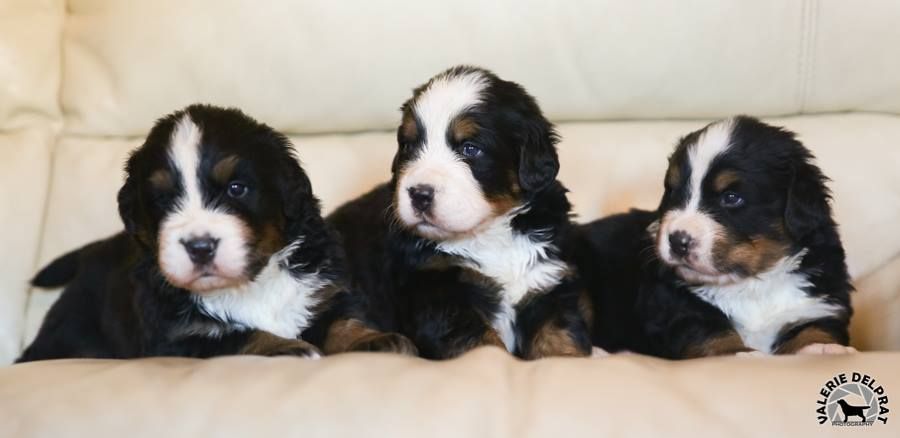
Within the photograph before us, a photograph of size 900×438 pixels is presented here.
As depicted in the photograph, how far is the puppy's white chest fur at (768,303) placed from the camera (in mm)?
2754

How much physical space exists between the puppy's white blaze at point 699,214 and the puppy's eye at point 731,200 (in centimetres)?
6

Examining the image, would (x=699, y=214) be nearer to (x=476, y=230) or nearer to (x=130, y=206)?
(x=476, y=230)

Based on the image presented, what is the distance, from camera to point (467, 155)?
2693 millimetres

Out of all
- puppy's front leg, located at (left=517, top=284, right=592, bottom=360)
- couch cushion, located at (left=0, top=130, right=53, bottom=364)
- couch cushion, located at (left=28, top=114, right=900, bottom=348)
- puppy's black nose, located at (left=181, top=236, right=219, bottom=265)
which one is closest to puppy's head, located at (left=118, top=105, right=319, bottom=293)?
puppy's black nose, located at (left=181, top=236, right=219, bottom=265)

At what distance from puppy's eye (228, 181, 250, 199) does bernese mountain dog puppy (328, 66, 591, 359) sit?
1.37 feet

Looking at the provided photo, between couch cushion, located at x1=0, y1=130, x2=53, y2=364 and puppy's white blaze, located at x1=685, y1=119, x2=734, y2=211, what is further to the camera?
couch cushion, located at x1=0, y1=130, x2=53, y2=364

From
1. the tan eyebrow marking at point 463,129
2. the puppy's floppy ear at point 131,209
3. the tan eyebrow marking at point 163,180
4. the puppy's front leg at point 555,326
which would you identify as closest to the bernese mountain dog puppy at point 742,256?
the puppy's front leg at point 555,326

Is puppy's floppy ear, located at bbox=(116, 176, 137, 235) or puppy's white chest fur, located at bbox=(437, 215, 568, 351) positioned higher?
puppy's floppy ear, located at bbox=(116, 176, 137, 235)

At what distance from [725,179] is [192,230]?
145cm

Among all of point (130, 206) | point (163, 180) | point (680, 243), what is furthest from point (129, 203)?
point (680, 243)

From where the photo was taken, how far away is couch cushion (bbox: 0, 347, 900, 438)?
1.87m

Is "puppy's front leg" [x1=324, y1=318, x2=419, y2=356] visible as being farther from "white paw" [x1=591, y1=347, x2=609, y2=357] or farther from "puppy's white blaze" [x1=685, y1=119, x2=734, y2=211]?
"puppy's white blaze" [x1=685, y1=119, x2=734, y2=211]

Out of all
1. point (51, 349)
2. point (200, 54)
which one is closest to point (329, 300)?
point (51, 349)

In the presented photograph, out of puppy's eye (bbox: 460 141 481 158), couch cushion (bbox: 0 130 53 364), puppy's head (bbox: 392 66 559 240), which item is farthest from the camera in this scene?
couch cushion (bbox: 0 130 53 364)
